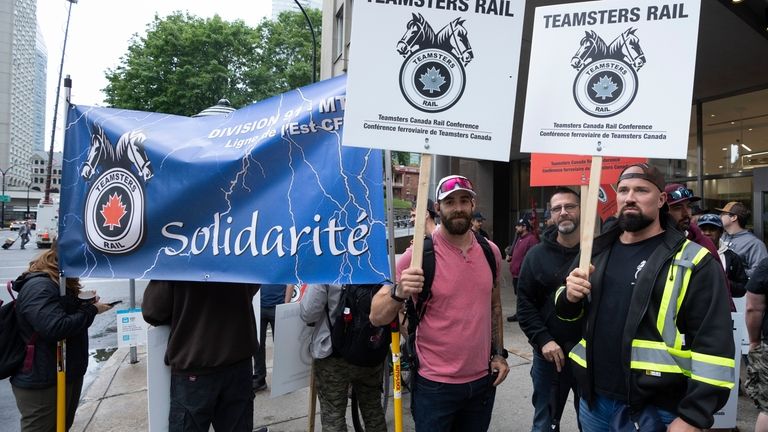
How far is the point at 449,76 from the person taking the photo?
217 cm

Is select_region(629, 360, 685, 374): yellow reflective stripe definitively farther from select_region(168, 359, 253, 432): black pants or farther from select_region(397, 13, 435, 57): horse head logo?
select_region(168, 359, 253, 432): black pants

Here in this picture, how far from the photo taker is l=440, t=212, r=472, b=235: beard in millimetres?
2639

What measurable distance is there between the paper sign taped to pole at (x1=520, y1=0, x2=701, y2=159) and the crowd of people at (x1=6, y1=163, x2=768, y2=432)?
25cm

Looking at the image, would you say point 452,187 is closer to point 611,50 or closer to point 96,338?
point 611,50

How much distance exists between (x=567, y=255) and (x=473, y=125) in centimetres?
154

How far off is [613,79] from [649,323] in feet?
3.75

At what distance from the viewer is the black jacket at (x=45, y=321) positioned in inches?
112

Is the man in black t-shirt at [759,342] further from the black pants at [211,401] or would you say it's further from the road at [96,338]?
the road at [96,338]

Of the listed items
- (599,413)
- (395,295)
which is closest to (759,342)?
(599,413)

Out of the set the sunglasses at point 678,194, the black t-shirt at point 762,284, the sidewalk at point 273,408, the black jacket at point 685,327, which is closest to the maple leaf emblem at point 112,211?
the sidewalk at point 273,408

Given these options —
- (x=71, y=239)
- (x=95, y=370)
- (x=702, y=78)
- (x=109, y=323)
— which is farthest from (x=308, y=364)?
(x=702, y=78)

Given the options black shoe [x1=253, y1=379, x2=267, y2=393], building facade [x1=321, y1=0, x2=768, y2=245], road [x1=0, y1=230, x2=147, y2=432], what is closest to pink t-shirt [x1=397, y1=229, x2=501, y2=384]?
black shoe [x1=253, y1=379, x2=267, y2=393]

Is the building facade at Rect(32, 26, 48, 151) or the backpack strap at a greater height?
the building facade at Rect(32, 26, 48, 151)

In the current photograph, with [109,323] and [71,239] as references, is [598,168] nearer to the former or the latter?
[71,239]
